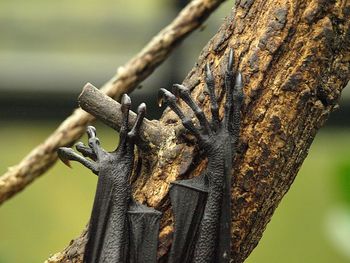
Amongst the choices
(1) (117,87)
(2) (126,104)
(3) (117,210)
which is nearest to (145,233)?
(3) (117,210)

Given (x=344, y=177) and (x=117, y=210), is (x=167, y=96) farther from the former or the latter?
(x=344, y=177)

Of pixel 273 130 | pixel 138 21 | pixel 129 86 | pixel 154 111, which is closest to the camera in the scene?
pixel 273 130

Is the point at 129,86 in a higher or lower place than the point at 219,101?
higher

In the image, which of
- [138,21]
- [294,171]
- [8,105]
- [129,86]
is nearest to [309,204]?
[138,21]

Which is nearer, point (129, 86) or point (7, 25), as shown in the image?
point (129, 86)

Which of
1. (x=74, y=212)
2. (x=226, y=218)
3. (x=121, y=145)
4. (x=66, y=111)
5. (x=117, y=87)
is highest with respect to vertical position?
(x=66, y=111)

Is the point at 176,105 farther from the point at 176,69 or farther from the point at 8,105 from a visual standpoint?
the point at 8,105
